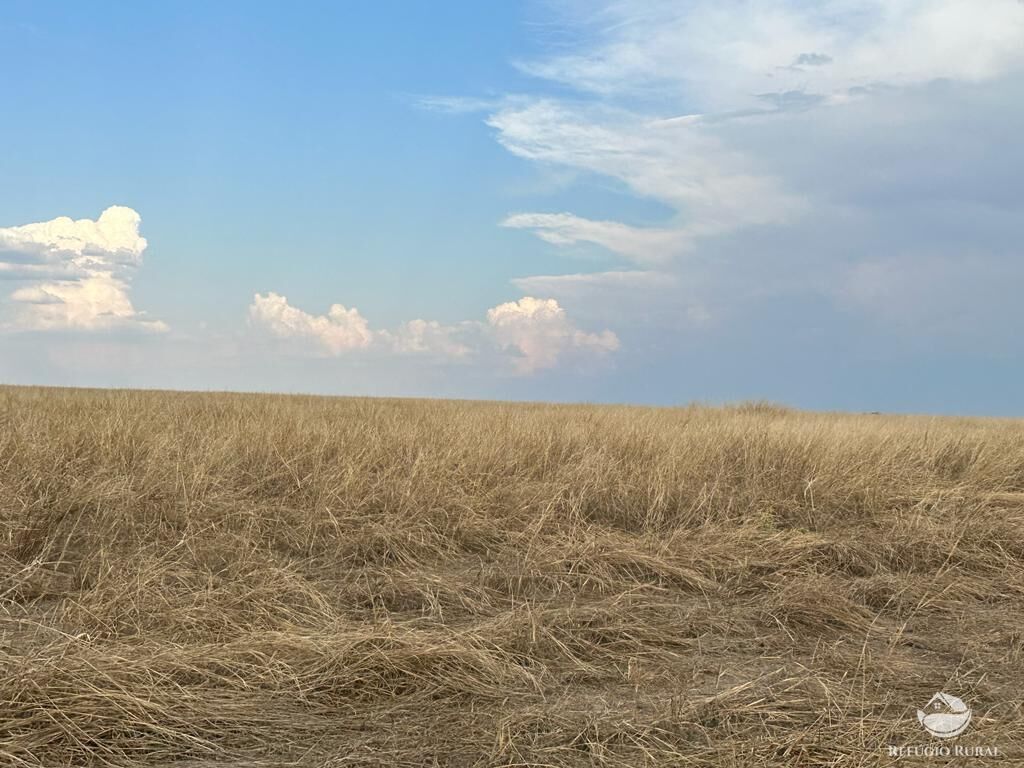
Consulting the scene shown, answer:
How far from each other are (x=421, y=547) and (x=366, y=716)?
2701 mm

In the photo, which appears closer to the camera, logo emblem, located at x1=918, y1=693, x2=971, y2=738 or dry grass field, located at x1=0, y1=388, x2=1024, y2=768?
dry grass field, located at x1=0, y1=388, x2=1024, y2=768

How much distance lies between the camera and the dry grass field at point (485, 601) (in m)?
3.03

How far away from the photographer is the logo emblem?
318 cm

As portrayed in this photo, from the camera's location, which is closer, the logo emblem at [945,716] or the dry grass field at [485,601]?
the dry grass field at [485,601]

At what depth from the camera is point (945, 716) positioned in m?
3.32

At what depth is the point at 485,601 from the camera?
4754mm

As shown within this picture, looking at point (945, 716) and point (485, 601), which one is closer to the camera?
point (945, 716)

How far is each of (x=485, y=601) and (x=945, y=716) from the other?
2578mm

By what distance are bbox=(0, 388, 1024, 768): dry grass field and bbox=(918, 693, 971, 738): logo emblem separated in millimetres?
53

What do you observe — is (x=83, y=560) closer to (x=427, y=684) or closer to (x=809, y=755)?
(x=427, y=684)

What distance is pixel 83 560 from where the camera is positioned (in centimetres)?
528

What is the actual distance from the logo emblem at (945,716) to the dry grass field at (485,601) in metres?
0.05

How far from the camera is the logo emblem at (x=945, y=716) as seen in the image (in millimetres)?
3182

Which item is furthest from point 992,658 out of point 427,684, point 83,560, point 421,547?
point 83,560
